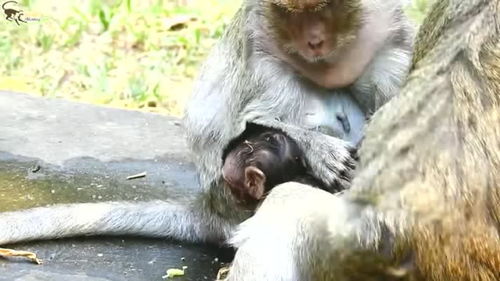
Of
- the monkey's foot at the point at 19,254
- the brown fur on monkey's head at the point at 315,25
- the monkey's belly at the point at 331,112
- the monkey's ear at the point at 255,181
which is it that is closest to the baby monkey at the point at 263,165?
the monkey's ear at the point at 255,181

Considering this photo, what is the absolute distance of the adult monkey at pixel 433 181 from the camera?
3494mm

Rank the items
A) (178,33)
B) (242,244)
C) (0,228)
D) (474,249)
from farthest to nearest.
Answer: (178,33) → (0,228) → (242,244) → (474,249)

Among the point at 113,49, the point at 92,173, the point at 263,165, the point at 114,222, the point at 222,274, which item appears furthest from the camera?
the point at 113,49

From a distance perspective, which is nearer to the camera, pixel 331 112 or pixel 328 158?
pixel 328 158

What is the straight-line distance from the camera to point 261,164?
4.92 metres

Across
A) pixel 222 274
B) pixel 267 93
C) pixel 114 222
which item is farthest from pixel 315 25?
pixel 114 222

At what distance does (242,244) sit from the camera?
415 centimetres

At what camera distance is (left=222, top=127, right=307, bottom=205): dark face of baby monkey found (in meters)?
4.92

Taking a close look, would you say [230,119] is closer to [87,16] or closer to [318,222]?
[318,222]

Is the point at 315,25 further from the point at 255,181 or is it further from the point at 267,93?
the point at 255,181

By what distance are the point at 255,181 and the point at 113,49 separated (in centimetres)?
485

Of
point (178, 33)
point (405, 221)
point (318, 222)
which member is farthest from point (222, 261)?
point (178, 33)

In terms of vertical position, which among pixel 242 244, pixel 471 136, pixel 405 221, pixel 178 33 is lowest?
pixel 178 33

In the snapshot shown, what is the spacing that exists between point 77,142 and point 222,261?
1.68 meters
